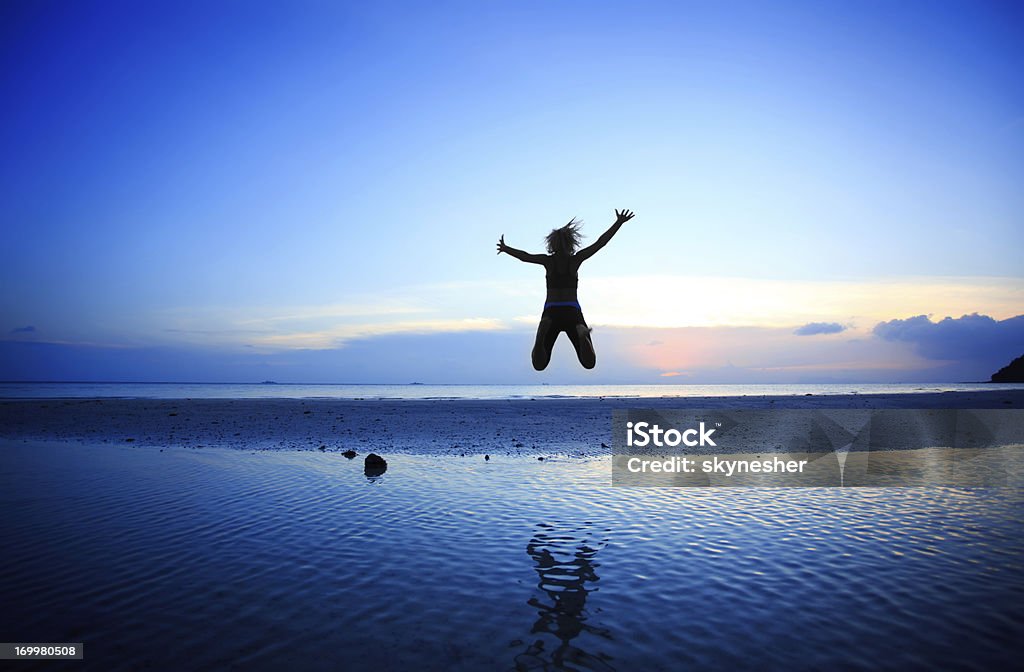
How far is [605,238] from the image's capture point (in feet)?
39.1

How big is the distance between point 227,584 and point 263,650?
2.89 m

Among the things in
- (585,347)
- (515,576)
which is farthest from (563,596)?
(585,347)

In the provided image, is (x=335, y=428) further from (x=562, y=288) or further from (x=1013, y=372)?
(x=1013, y=372)

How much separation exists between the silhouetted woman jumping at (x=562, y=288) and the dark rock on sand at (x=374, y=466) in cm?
1104

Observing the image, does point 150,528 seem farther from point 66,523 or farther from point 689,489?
point 689,489

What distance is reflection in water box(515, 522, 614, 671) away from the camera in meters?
7.38

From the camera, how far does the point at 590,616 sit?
343 inches

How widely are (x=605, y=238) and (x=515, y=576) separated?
22.5 ft

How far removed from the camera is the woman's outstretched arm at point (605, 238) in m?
11.7

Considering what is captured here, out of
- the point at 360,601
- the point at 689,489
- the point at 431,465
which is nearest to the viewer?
the point at 360,601

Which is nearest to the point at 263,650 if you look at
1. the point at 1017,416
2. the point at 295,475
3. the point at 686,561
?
the point at 686,561

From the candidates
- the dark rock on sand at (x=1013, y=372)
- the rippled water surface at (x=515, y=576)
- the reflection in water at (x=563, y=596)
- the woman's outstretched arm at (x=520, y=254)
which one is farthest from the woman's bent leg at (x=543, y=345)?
the dark rock on sand at (x=1013, y=372)

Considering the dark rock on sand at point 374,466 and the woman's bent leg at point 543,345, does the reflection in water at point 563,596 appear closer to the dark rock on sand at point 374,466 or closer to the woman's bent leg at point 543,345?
the woman's bent leg at point 543,345

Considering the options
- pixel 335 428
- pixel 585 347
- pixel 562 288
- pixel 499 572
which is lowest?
pixel 499 572
